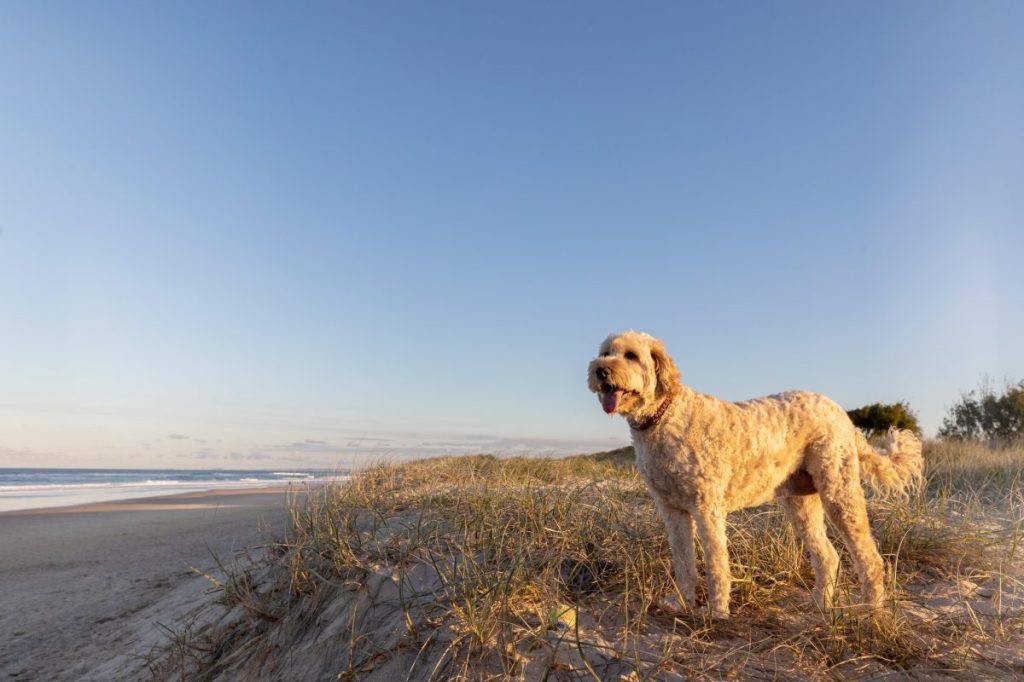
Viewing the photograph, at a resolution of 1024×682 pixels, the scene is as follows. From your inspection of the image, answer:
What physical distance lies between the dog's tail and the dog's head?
75.9 inches

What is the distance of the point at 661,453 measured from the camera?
163 inches

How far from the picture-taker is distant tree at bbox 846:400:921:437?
953 inches

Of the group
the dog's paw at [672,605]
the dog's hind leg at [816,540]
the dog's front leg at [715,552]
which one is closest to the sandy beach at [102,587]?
the dog's paw at [672,605]

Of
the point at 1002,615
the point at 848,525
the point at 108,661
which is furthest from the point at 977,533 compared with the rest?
the point at 108,661

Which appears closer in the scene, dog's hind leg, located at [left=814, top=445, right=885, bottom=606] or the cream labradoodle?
the cream labradoodle

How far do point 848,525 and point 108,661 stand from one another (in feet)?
20.8

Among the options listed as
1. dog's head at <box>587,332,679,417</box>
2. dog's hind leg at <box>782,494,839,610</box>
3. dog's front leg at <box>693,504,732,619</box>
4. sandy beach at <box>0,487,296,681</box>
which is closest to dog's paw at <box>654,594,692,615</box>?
dog's front leg at <box>693,504,732,619</box>

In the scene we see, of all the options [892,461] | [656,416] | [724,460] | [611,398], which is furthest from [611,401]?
[892,461]

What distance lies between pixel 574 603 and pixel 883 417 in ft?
82.3

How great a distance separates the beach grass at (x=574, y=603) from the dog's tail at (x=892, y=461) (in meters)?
0.81

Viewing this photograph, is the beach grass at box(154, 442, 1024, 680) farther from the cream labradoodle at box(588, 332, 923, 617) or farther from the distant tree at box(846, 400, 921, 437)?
the distant tree at box(846, 400, 921, 437)

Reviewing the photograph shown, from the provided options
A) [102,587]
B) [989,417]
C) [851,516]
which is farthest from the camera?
[989,417]

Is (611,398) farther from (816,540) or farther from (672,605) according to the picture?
(816,540)

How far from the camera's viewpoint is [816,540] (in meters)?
4.72
